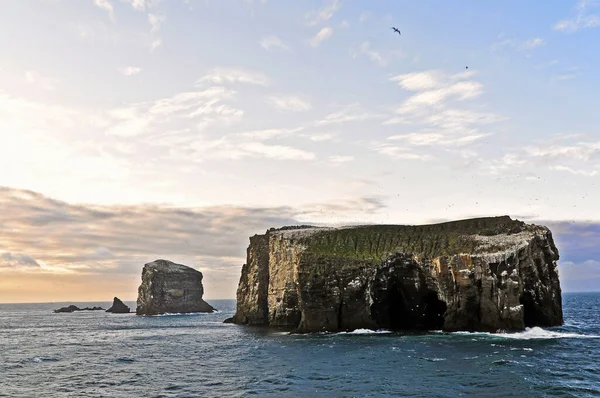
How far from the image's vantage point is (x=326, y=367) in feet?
150

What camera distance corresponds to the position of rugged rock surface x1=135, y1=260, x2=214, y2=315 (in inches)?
6594

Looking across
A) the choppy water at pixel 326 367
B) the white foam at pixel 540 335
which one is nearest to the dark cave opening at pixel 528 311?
the choppy water at pixel 326 367

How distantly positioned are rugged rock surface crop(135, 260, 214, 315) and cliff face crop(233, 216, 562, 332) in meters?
88.3

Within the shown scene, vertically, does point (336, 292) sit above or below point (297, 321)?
above

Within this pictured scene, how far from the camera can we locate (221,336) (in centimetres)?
8125

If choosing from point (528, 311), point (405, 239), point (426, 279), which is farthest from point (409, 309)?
point (528, 311)

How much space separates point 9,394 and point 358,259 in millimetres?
50039

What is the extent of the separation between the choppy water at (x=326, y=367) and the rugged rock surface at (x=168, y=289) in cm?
9601

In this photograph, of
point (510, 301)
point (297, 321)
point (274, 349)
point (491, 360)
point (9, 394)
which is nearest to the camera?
point (9, 394)

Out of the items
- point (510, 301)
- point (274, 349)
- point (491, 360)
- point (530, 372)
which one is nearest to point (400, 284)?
point (510, 301)

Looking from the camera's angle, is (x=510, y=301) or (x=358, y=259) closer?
A: (x=510, y=301)

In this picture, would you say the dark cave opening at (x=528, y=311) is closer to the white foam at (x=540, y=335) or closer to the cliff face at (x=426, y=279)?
the cliff face at (x=426, y=279)

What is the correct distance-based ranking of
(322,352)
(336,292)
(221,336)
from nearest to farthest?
(322,352)
(336,292)
(221,336)

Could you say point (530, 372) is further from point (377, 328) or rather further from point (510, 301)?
point (377, 328)
